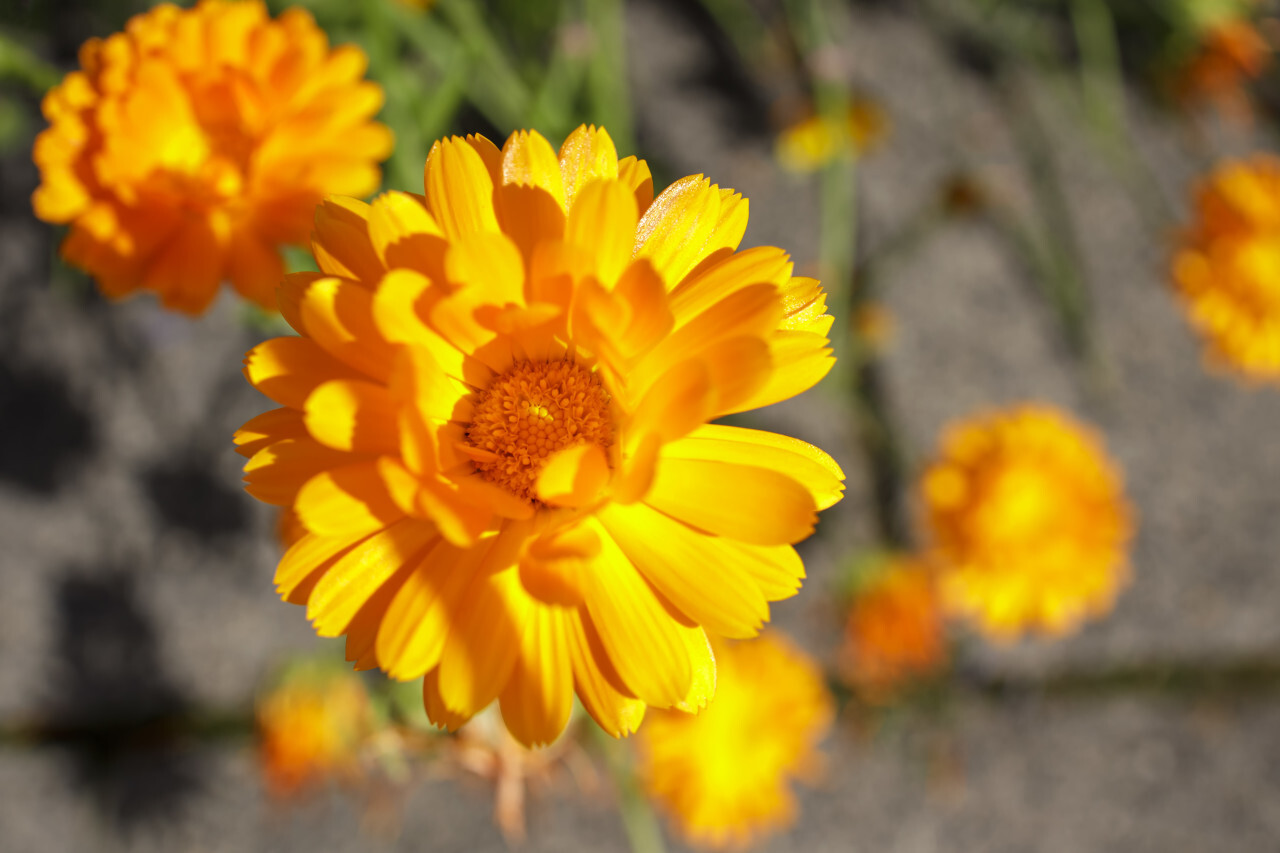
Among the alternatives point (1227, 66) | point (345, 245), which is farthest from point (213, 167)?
point (1227, 66)

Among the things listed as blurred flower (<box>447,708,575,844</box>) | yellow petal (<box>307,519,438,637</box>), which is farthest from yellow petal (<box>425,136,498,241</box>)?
blurred flower (<box>447,708,575,844</box>)

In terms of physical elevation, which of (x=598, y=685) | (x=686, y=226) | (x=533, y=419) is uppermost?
(x=686, y=226)

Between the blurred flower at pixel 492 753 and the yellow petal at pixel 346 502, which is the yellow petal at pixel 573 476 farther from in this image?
the blurred flower at pixel 492 753

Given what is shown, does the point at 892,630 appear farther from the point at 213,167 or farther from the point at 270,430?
the point at 213,167

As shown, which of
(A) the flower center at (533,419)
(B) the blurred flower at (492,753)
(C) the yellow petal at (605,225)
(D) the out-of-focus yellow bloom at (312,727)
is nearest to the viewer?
(C) the yellow petal at (605,225)

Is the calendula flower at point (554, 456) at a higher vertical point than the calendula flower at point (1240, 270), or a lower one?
higher

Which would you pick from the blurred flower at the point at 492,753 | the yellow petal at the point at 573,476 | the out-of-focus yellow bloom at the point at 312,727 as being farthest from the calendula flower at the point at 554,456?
the out-of-focus yellow bloom at the point at 312,727

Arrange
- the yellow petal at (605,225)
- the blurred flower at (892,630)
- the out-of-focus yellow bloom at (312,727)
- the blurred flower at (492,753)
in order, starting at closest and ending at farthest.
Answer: the yellow petal at (605,225), the blurred flower at (492,753), the out-of-focus yellow bloom at (312,727), the blurred flower at (892,630)
